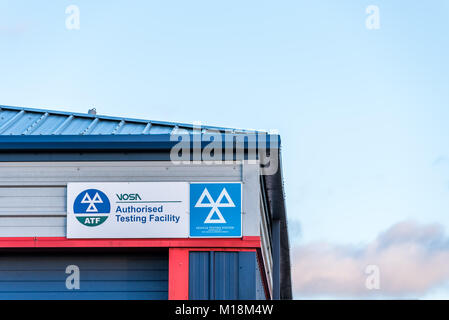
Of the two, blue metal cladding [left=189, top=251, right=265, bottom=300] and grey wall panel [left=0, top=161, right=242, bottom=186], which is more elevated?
grey wall panel [left=0, top=161, right=242, bottom=186]

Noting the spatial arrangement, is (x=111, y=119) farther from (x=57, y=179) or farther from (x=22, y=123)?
(x=57, y=179)

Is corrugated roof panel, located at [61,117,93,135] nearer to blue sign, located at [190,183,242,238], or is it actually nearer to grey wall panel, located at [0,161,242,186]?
grey wall panel, located at [0,161,242,186]

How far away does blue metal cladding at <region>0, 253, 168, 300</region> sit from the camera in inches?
555

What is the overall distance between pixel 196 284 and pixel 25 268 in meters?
3.11

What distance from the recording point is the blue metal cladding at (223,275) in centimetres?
1358

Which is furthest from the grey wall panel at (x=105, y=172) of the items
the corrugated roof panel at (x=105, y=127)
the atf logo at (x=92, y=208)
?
the corrugated roof panel at (x=105, y=127)

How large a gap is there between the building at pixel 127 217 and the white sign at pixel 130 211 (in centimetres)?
2

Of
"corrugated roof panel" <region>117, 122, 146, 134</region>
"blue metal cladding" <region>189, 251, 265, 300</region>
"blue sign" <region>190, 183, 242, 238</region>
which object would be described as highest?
"corrugated roof panel" <region>117, 122, 146, 134</region>

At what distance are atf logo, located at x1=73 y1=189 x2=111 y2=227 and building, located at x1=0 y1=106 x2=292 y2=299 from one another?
0.02m

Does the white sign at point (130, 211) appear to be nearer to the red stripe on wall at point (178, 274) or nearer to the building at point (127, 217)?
the building at point (127, 217)

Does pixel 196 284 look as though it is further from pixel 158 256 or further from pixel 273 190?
pixel 273 190

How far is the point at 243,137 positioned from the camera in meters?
14.0

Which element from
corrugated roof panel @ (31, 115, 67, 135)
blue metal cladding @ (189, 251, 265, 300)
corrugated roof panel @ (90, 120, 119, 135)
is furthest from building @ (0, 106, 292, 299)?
corrugated roof panel @ (31, 115, 67, 135)

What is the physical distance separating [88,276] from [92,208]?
4.04 feet
